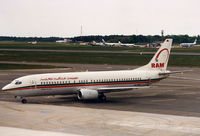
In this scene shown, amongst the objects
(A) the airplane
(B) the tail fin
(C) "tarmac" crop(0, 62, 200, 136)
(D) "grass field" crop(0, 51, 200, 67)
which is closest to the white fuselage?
(A) the airplane

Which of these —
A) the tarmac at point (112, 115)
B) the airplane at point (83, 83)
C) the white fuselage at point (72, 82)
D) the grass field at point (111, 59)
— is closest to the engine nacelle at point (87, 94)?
the airplane at point (83, 83)

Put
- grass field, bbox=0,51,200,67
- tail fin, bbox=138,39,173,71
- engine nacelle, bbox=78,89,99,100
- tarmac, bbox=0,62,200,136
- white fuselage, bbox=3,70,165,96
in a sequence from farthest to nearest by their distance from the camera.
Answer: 1. grass field, bbox=0,51,200,67
2. tail fin, bbox=138,39,173,71
3. engine nacelle, bbox=78,89,99,100
4. white fuselage, bbox=3,70,165,96
5. tarmac, bbox=0,62,200,136

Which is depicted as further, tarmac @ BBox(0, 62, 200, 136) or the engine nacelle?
the engine nacelle

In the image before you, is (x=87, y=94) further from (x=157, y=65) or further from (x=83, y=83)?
(x=157, y=65)

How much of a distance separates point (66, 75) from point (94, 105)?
5623 mm

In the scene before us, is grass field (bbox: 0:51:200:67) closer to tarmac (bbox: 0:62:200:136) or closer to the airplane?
tarmac (bbox: 0:62:200:136)

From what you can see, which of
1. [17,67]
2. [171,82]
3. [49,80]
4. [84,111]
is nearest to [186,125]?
[84,111]

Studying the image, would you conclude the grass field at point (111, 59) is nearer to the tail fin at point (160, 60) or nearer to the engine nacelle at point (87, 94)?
the tail fin at point (160, 60)

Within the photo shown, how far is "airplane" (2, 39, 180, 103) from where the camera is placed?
44.8m

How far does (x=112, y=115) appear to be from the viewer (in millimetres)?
37812

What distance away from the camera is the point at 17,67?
93250 mm

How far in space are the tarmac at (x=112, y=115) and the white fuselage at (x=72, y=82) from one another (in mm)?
1716

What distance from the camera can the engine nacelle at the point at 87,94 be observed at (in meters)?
45.9

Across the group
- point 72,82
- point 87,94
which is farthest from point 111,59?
point 87,94
